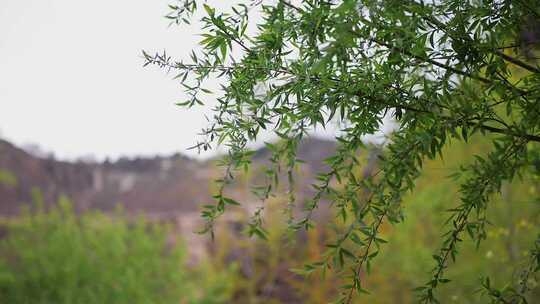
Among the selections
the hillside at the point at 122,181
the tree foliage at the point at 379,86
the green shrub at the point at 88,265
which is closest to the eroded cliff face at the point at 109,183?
the hillside at the point at 122,181

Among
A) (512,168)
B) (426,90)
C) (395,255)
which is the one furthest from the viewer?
(395,255)

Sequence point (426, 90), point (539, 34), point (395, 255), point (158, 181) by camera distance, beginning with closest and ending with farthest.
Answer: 1. point (426, 90)
2. point (539, 34)
3. point (395, 255)
4. point (158, 181)

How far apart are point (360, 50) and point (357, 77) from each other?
95 millimetres

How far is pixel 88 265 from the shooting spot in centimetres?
1270

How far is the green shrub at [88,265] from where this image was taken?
12430mm

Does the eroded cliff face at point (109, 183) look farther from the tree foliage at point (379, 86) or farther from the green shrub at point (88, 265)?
the tree foliage at point (379, 86)

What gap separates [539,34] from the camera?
2549 millimetres

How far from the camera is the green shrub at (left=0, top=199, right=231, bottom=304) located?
40.8 ft

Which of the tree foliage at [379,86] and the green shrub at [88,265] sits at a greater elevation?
the tree foliage at [379,86]

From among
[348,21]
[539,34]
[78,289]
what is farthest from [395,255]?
[348,21]

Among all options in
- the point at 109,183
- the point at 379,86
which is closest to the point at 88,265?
the point at 109,183

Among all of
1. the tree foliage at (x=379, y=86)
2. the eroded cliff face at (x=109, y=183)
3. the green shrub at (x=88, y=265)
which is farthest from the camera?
the eroded cliff face at (x=109, y=183)

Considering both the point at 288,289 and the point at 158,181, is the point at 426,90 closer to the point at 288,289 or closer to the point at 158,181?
the point at 288,289

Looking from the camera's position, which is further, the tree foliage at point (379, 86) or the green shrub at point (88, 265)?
the green shrub at point (88, 265)
